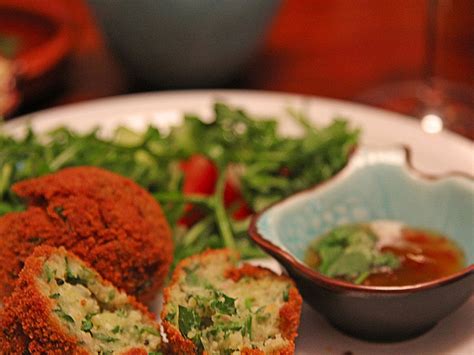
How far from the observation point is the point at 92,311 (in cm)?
199

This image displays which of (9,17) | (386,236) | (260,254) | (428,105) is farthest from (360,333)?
(9,17)

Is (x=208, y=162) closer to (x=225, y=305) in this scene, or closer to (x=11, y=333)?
(x=225, y=305)

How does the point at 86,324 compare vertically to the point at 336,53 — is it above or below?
above

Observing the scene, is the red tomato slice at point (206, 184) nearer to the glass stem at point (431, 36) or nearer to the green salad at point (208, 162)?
the green salad at point (208, 162)

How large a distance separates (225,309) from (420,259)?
64 cm

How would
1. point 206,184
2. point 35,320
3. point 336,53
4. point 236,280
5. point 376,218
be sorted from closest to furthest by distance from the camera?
1. point 35,320
2. point 236,280
3. point 376,218
4. point 206,184
5. point 336,53

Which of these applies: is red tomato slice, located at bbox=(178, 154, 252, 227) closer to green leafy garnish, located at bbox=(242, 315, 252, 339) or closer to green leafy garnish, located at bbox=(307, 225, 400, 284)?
green leafy garnish, located at bbox=(307, 225, 400, 284)

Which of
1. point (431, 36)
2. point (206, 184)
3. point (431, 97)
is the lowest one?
point (206, 184)

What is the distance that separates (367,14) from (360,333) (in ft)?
9.51

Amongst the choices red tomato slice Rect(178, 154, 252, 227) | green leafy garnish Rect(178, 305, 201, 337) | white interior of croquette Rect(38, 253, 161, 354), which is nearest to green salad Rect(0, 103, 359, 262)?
red tomato slice Rect(178, 154, 252, 227)

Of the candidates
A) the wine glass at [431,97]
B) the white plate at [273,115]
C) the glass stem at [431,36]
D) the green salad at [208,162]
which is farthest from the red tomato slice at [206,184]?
the glass stem at [431,36]

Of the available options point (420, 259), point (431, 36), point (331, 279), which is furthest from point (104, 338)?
point (431, 36)

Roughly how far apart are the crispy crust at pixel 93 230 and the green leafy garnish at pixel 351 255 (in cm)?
47

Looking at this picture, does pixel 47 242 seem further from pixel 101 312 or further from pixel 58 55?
pixel 58 55
